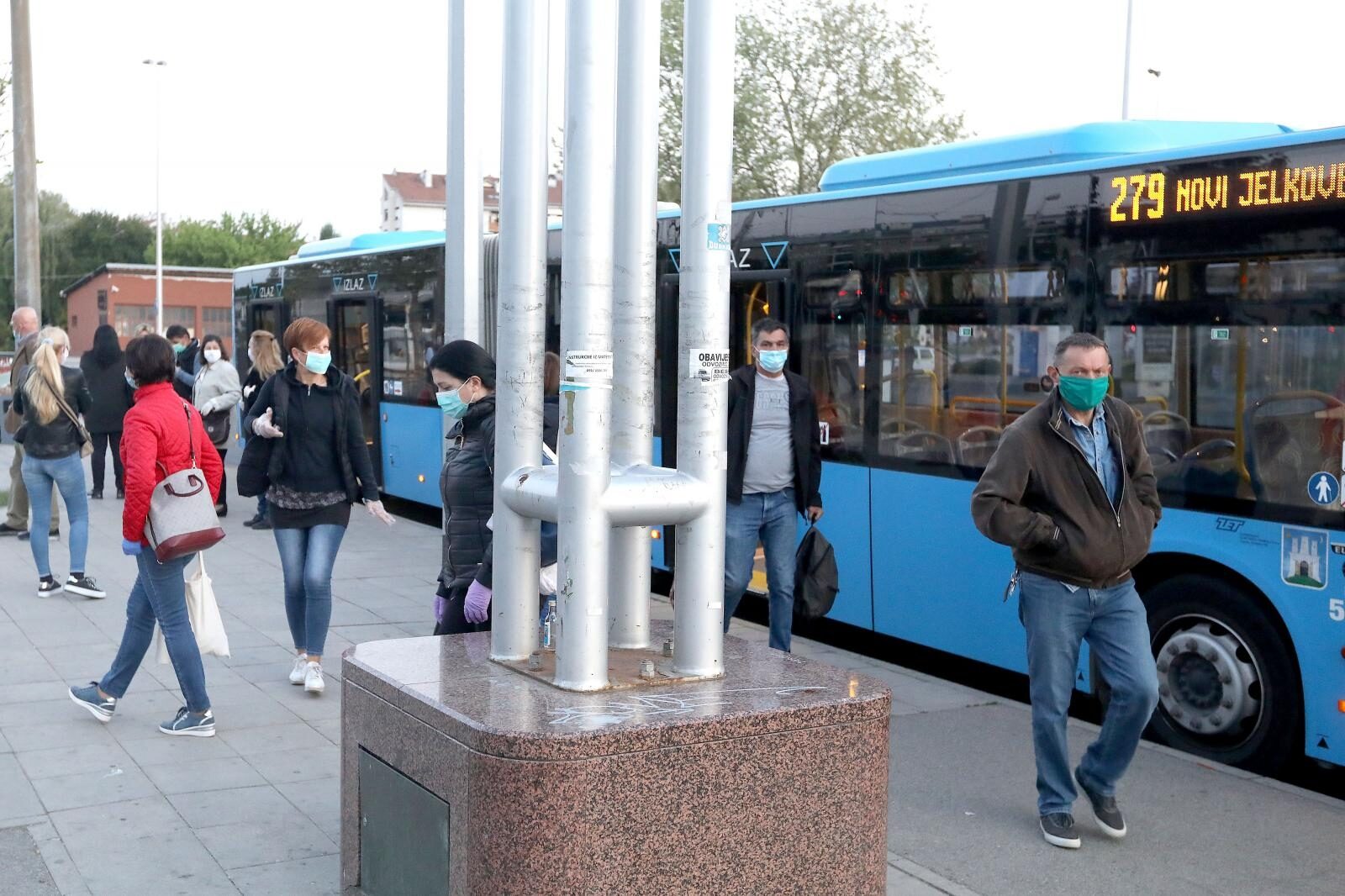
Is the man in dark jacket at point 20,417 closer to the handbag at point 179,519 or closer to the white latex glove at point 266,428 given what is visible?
the white latex glove at point 266,428

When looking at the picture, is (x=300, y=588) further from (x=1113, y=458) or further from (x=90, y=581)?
(x=1113, y=458)

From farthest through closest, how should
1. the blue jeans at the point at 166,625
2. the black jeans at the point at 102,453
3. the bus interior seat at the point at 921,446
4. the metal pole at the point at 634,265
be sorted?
the black jeans at the point at 102,453
the bus interior seat at the point at 921,446
the blue jeans at the point at 166,625
the metal pole at the point at 634,265

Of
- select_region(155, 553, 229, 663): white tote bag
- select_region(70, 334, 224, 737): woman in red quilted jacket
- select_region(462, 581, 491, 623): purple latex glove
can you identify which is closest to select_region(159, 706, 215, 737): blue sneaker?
select_region(70, 334, 224, 737): woman in red quilted jacket

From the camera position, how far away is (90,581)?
1008cm

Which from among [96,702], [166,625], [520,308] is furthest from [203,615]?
[520,308]

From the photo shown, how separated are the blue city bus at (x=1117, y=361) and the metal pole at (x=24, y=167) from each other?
1084 centimetres

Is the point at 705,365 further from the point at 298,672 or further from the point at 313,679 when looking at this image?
the point at 298,672

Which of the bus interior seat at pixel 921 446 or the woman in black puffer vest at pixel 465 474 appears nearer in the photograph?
the woman in black puffer vest at pixel 465 474

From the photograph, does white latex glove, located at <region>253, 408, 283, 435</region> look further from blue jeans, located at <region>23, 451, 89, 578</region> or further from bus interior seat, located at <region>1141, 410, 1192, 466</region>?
bus interior seat, located at <region>1141, 410, 1192, 466</region>

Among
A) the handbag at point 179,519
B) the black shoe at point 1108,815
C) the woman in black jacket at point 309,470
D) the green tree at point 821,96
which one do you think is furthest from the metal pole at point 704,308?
the green tree at point 821,96

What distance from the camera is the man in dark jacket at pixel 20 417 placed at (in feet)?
36.7

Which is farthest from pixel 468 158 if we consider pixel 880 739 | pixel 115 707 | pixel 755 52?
pixel 755 52

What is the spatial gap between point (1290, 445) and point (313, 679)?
449 centimetres

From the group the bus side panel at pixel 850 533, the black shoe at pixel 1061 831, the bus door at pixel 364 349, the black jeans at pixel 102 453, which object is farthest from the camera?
the bus door at pixel 364 349
